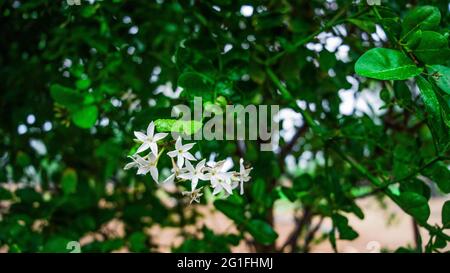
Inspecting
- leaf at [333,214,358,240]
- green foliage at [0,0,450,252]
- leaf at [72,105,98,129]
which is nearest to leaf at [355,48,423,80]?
green foliage at [0,0,450,252]

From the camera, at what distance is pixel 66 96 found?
952mm

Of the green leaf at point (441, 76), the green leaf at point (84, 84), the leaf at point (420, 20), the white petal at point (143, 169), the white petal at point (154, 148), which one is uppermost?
the green leaf at point (84, 84)

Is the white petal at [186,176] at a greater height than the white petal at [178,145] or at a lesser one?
lesser

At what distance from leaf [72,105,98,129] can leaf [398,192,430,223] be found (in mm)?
588

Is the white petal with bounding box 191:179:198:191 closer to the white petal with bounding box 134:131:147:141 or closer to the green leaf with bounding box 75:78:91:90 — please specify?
the white petal with bounding box 134:131:147:141

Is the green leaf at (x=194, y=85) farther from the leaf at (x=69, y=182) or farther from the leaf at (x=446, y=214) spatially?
the leaf at (x=69, y=182)

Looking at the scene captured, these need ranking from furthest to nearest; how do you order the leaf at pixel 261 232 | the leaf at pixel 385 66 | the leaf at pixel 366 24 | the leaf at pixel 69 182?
the leaf at pixel 69 182 → the leaf at pixel 261 232 → the leaf at pixel 366 24 → the leaf at pixel 385 66

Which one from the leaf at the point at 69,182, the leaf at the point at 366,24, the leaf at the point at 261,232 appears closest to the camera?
the leaf at the point at 366,24

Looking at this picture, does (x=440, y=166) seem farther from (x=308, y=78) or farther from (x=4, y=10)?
(x=4, y=10)

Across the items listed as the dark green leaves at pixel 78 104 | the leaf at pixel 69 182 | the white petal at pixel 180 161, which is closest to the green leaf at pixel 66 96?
the dark green leaves at pixel 78 104

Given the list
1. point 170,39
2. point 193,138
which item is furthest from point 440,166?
point 170,39

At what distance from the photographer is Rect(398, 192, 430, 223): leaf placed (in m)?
0.79

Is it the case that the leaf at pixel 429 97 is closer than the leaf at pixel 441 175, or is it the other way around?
the leaf at pixel 429 97

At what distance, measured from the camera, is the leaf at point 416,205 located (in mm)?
786
